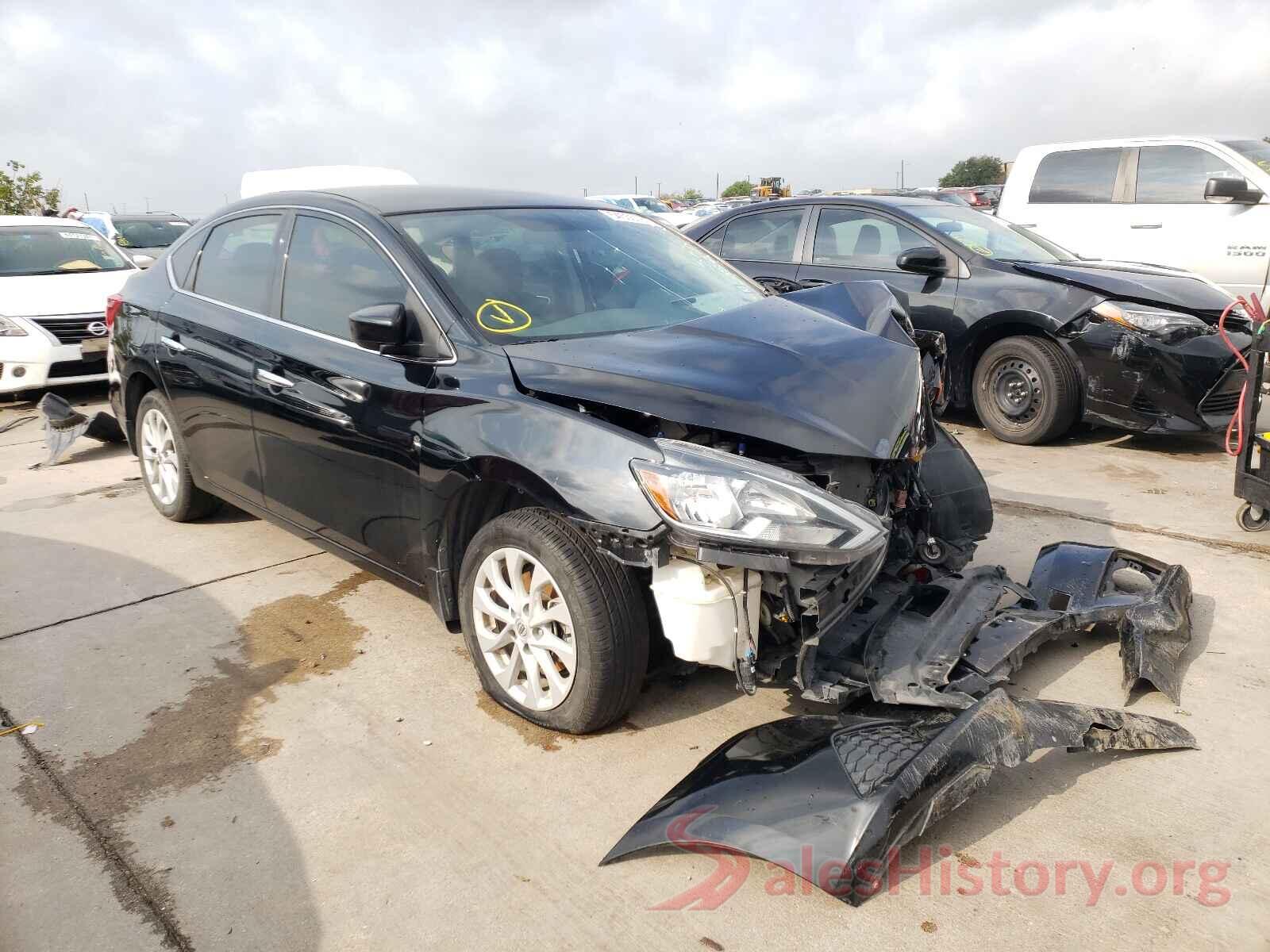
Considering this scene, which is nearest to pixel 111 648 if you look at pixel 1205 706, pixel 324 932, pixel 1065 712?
pixel 324 932

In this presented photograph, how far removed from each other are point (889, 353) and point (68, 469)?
571cm

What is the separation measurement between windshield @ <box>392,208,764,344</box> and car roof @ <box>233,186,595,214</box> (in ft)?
0.21

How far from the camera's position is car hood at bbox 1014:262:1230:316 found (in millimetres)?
6039

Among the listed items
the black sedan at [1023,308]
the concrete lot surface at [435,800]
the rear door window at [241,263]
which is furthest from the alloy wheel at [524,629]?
the black sedan at [1023,308]

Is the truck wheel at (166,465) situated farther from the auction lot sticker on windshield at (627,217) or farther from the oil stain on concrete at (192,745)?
the auction lot sticker on windshield at (627,217)

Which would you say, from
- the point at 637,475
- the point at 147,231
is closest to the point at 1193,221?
the point at 637,475

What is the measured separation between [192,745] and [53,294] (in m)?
7.09

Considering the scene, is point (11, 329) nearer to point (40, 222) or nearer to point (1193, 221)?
point (40, 222)

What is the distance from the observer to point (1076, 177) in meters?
8.84

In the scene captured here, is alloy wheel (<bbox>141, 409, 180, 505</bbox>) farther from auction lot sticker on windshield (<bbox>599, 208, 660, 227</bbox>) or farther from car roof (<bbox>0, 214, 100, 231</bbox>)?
car roof (<bbox>0, 214, 100, 231</bbox>)

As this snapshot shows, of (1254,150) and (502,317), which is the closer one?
(502,317)

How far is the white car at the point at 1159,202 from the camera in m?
7.98

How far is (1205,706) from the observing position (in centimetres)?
312

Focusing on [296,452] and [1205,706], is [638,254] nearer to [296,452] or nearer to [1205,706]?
[296,452]
